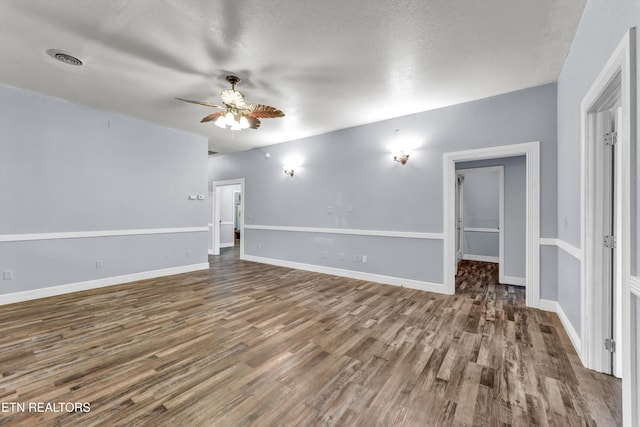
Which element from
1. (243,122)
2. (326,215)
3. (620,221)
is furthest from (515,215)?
(243,122)

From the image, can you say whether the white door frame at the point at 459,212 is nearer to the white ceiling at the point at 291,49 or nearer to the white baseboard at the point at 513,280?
the white baseboard at the point at 513,280

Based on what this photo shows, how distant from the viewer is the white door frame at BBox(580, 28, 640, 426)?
1.30 meters

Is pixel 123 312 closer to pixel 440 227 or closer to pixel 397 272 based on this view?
pixel 397 272

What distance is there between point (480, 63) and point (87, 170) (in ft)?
19.0

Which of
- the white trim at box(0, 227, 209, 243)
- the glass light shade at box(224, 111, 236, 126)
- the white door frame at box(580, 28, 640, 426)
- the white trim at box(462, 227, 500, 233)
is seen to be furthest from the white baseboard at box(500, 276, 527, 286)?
the white trim at box(0, 227, 209, 243)

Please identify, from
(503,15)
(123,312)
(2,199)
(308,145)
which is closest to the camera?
(503,15)

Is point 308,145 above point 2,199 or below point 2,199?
above

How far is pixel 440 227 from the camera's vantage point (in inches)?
164

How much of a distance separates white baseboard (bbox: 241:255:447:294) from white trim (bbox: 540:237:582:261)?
1.45 meters

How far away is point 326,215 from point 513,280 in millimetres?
3594

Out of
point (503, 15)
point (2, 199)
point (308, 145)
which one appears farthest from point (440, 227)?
point (2, 199)

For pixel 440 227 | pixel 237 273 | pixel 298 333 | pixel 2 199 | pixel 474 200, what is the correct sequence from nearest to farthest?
pixel 298 333, pixel 2 199, pixel 440 227, pixel 237 273, pixel 474 200

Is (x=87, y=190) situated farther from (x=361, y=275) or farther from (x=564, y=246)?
(x=564, y=246)

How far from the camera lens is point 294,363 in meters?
2.20
